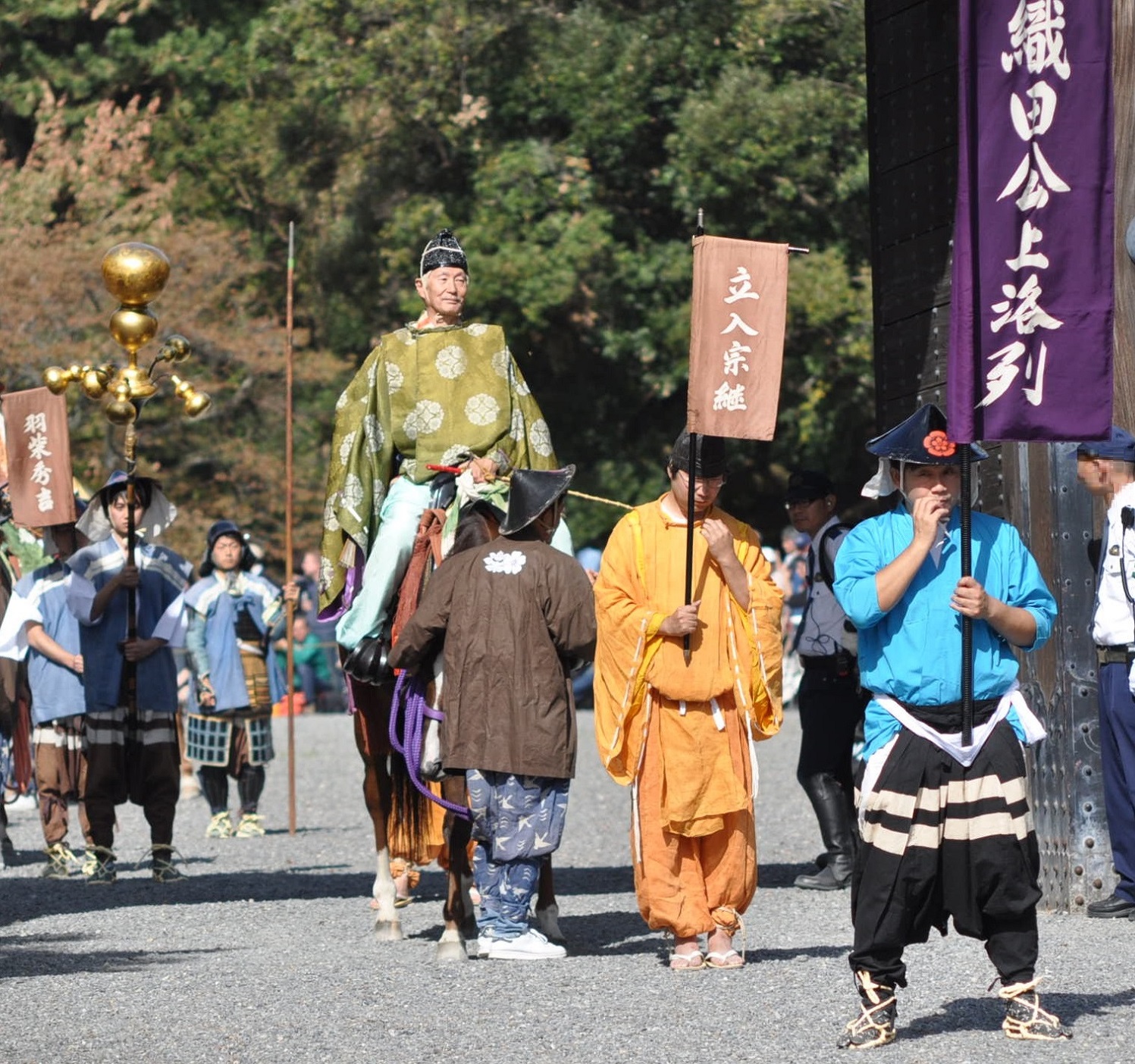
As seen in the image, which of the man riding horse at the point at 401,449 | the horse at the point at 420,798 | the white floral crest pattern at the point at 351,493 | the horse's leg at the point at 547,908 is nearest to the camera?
the horse at the point at 420,798

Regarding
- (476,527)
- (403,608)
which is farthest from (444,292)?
(403,608)

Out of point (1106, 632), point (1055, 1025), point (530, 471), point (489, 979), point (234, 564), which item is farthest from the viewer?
point (234, 564)

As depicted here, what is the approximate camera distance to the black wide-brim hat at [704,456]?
7.79 meters

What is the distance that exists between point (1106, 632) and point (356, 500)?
9.67ft

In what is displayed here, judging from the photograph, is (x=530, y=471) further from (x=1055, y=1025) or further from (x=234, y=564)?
(x=234, y=564)

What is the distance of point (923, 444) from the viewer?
6293mm

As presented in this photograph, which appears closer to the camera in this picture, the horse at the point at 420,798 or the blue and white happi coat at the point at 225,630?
the horse at the point at 420,798

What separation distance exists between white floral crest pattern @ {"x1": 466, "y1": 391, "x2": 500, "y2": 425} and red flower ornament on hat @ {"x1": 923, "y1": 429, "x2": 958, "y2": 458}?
120 inches

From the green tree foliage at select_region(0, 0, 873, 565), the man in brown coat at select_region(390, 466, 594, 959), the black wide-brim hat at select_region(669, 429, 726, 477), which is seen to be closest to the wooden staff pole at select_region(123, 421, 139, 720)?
the man in brown coat at select_region(390, 466, 594, 959)

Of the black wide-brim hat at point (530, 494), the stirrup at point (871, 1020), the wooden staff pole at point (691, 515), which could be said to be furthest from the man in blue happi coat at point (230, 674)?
the stirrup at point (871, 1020)

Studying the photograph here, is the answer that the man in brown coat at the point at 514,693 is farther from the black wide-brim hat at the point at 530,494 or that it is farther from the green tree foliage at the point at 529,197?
the green tree foliage at the point at 529,197

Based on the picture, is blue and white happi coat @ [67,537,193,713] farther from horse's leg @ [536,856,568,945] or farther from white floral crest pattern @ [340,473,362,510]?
horse's leg @ [536,856,568,945]

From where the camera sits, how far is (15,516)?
10844 millimetres

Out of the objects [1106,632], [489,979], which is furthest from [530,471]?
[1106,632]
